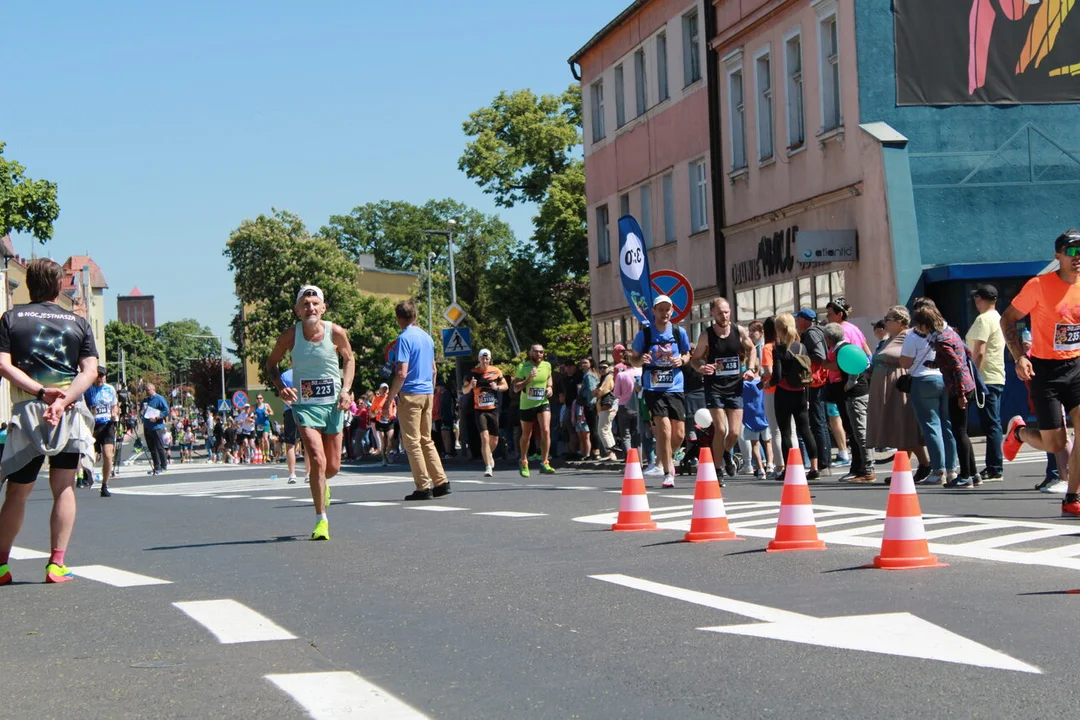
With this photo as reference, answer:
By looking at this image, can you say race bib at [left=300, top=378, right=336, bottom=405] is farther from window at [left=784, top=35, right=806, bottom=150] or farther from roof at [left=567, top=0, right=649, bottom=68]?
roof at [left=567, top=0, right=649, bottom=68]

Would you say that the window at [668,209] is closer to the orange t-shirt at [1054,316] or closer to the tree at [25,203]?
the tree at [25,203]

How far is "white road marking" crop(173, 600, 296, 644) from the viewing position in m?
7.16

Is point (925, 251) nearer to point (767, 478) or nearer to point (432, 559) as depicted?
point (767, 478)

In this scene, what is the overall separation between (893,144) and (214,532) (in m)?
16.3

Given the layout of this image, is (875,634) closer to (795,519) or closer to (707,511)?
(795,519)

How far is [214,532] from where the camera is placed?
14055mm

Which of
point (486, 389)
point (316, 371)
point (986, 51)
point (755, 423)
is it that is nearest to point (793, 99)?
point (986, 51)

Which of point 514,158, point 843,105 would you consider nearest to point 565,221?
point 514,158

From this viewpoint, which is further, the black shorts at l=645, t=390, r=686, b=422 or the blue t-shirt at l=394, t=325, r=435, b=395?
the black shorts at l=645, t=390, r=686, b=422

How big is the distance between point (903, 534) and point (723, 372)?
27.6 feet

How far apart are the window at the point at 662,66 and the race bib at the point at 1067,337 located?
90.0 ft

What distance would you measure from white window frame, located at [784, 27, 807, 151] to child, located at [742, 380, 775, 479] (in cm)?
1127

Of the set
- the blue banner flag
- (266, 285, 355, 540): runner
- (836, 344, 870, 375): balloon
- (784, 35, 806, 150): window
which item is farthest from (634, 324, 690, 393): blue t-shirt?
(784, 35, 806, 150): window

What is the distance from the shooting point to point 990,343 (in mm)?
17016
